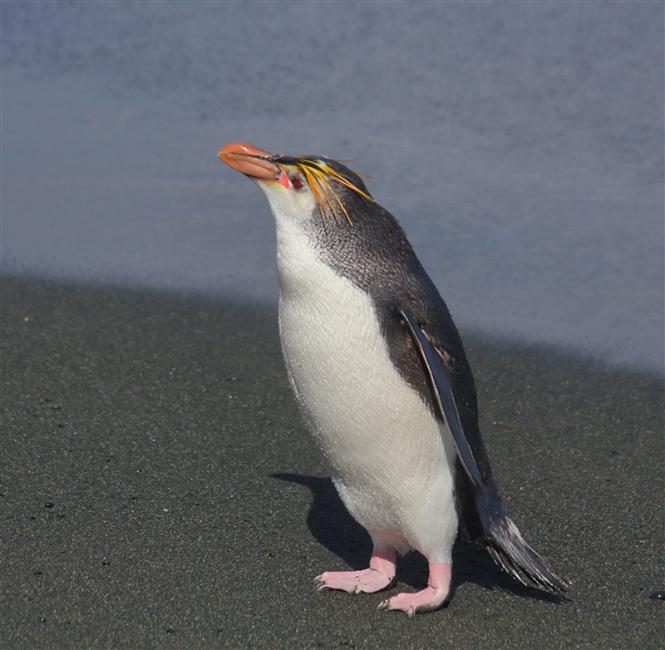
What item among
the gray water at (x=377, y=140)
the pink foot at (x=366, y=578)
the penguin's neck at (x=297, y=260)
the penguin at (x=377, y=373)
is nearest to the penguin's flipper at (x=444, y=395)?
the penguin at (x=377, y=373)

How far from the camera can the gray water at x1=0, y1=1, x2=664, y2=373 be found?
608 centimetres

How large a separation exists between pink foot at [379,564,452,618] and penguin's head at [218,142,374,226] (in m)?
0.96

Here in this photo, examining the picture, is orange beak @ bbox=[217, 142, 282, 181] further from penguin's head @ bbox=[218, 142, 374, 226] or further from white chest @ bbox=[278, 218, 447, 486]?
white chest @ bbox=[278, 218, 447, 486]

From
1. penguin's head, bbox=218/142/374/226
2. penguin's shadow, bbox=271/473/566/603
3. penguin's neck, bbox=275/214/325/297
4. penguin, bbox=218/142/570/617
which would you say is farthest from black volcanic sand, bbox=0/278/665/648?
penguin's head, bbox=218/142/374/226

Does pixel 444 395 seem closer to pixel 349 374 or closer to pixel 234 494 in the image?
pixel 349 374

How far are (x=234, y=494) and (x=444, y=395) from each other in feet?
3.43

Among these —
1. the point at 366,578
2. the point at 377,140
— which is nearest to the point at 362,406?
the point at 366,578

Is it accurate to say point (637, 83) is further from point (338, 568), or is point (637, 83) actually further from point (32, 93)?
point (338, 568)

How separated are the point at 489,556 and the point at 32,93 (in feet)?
19.9

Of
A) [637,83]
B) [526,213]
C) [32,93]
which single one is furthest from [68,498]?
[637,83]

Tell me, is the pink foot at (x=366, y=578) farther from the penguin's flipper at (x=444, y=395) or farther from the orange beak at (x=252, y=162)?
the orange beak at (x=252, y=162)

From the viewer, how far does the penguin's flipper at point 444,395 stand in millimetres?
2980

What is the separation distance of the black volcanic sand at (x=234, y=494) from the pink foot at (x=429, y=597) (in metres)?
0.04

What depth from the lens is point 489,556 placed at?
3445 mm
